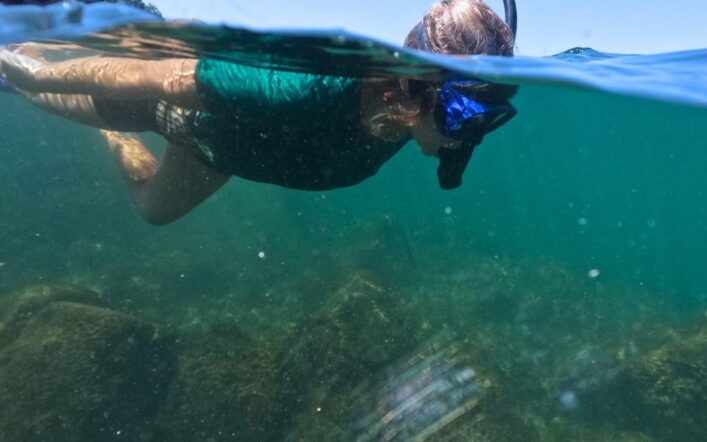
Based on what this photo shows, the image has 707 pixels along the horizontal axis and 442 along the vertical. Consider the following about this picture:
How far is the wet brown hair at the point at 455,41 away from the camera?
3699 millimetres

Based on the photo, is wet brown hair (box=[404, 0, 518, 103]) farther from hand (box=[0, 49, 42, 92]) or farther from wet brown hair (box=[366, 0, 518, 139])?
hand (box=[0, 49, 42, 92])

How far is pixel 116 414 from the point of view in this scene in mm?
8367

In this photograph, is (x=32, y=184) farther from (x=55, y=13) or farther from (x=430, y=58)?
(x=430, y=58)

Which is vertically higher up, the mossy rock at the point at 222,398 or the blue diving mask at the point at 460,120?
the blue diving mask at the point at 460,120

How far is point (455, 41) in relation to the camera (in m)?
Result: 3.98

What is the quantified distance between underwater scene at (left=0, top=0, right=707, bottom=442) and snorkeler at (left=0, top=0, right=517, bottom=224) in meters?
0.55

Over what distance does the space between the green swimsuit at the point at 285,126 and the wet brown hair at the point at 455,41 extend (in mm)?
267

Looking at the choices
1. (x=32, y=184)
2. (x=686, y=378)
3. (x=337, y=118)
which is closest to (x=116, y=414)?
(x=337, y=118)

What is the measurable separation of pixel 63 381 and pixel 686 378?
13.3 m

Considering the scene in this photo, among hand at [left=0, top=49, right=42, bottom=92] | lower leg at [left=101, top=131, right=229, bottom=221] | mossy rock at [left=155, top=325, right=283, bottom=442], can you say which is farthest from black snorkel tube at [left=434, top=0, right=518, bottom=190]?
mossy rock at [left=155, top=325, right=283, bottom=442]

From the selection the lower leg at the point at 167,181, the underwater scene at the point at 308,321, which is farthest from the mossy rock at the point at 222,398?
the lower leg at the point at 167,181

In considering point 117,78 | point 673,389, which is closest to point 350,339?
point 117,78

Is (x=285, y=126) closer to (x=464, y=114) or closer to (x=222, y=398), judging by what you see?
(x=464, y=114)

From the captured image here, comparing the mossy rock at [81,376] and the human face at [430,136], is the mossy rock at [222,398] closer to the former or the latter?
the mossy rock at [81,376]
